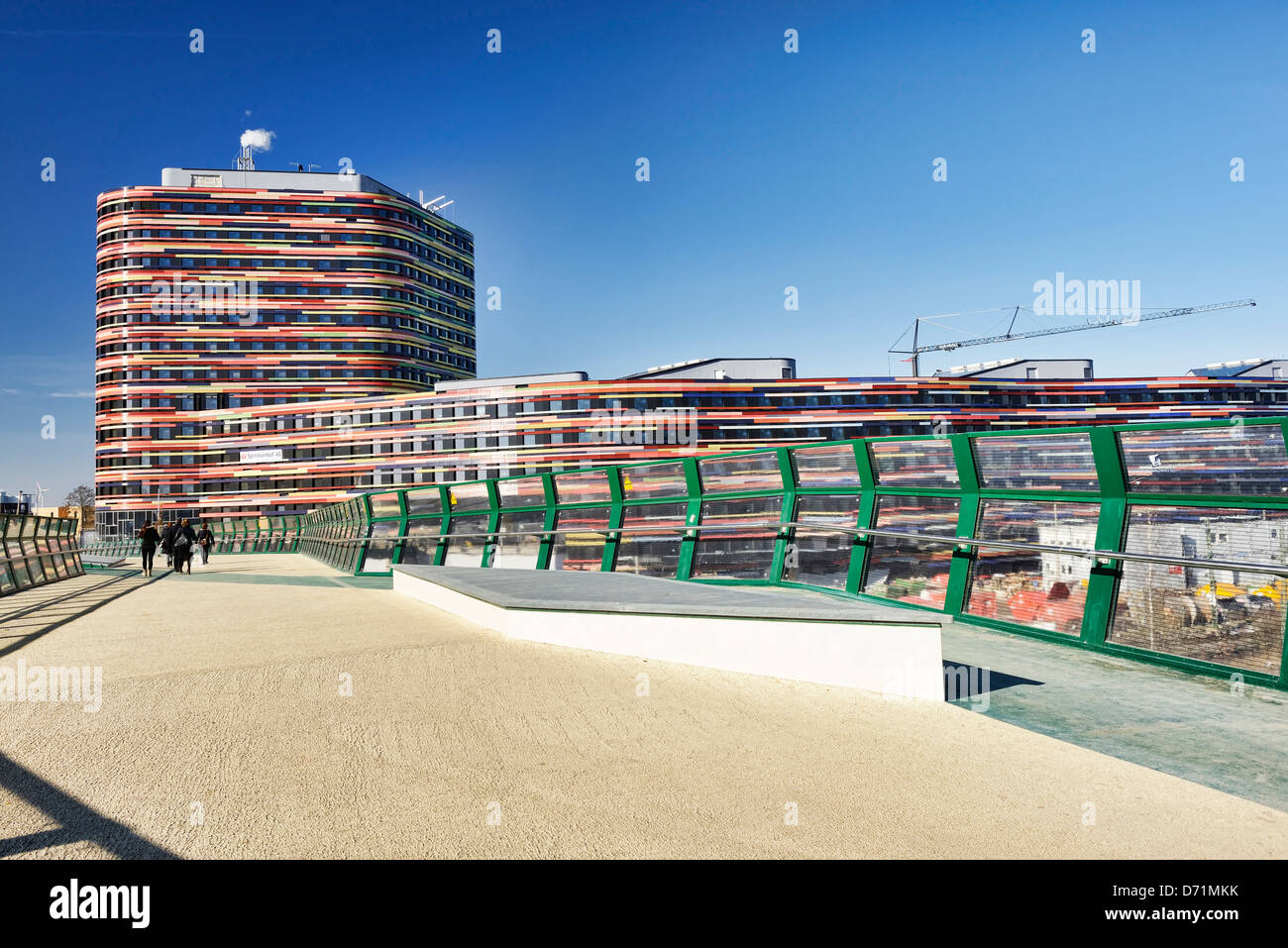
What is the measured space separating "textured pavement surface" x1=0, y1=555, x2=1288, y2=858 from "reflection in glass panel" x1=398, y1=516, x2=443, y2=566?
10.7 m

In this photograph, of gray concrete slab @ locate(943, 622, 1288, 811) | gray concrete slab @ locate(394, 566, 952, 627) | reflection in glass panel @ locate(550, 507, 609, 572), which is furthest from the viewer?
reflection in glass panel @ locate(550, 507, 609, 572)

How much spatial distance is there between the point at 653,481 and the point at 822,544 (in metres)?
3.34

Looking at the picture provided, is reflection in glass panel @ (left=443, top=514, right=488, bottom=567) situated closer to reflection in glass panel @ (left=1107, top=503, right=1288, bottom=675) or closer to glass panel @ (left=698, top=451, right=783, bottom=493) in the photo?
glass panel @ (left=698, top=451, right=783, bottom=493)

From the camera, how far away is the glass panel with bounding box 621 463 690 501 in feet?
40.4

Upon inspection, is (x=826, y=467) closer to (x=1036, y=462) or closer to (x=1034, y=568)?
(x=1036, y=462)

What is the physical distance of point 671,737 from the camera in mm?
4742

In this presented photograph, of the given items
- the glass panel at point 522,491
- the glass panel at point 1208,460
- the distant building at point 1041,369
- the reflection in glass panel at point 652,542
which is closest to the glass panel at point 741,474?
the reflection in glass panel at point 652,542

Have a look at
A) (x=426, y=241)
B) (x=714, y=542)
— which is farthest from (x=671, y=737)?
(x=426, y=241)

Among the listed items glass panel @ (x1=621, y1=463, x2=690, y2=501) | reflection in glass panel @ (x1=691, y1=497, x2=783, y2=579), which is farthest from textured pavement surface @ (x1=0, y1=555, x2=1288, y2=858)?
glass panel @ (x1=621, y1=463, x2=690, y2=501)

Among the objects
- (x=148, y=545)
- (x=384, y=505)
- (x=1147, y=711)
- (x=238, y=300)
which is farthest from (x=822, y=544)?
(x=238, y=300)

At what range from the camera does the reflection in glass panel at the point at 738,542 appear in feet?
36.2

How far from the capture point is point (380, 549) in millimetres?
19297
